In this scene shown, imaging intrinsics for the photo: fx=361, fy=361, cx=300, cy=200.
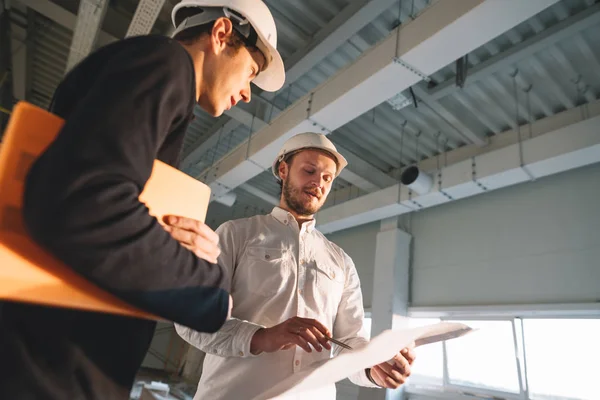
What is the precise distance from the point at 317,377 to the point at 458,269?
4.41 meters

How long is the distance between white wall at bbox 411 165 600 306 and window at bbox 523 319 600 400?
0.29 meters

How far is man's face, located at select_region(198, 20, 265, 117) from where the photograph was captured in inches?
28.9

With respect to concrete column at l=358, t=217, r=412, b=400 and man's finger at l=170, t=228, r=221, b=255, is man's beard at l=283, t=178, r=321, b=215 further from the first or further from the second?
concrete column at l=358, t=217, r=412, b=400

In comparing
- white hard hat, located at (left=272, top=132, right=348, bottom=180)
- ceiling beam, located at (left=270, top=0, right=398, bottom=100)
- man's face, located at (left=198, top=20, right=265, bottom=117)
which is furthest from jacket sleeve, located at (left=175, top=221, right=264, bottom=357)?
ceiling beam, located at (left=270, top=0, right=398, bottom=100)

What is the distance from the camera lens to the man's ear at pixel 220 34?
0.75m

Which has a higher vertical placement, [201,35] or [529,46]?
[529,46]

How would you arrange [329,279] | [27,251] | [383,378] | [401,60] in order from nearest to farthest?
[27,251] < [383,378] < [329,279] < [401,60]

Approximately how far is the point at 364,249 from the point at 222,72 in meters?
5.62

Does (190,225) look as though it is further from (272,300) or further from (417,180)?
(417,180)

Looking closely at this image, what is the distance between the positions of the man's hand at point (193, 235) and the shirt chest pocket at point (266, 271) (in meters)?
0.72

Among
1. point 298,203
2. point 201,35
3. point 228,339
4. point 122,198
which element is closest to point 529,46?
point 298,203

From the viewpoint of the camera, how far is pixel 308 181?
1579 mm

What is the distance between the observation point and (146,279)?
45cm

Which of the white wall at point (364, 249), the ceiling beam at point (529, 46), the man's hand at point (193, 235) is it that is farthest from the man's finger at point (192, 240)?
the white wall at point (364, 249)
